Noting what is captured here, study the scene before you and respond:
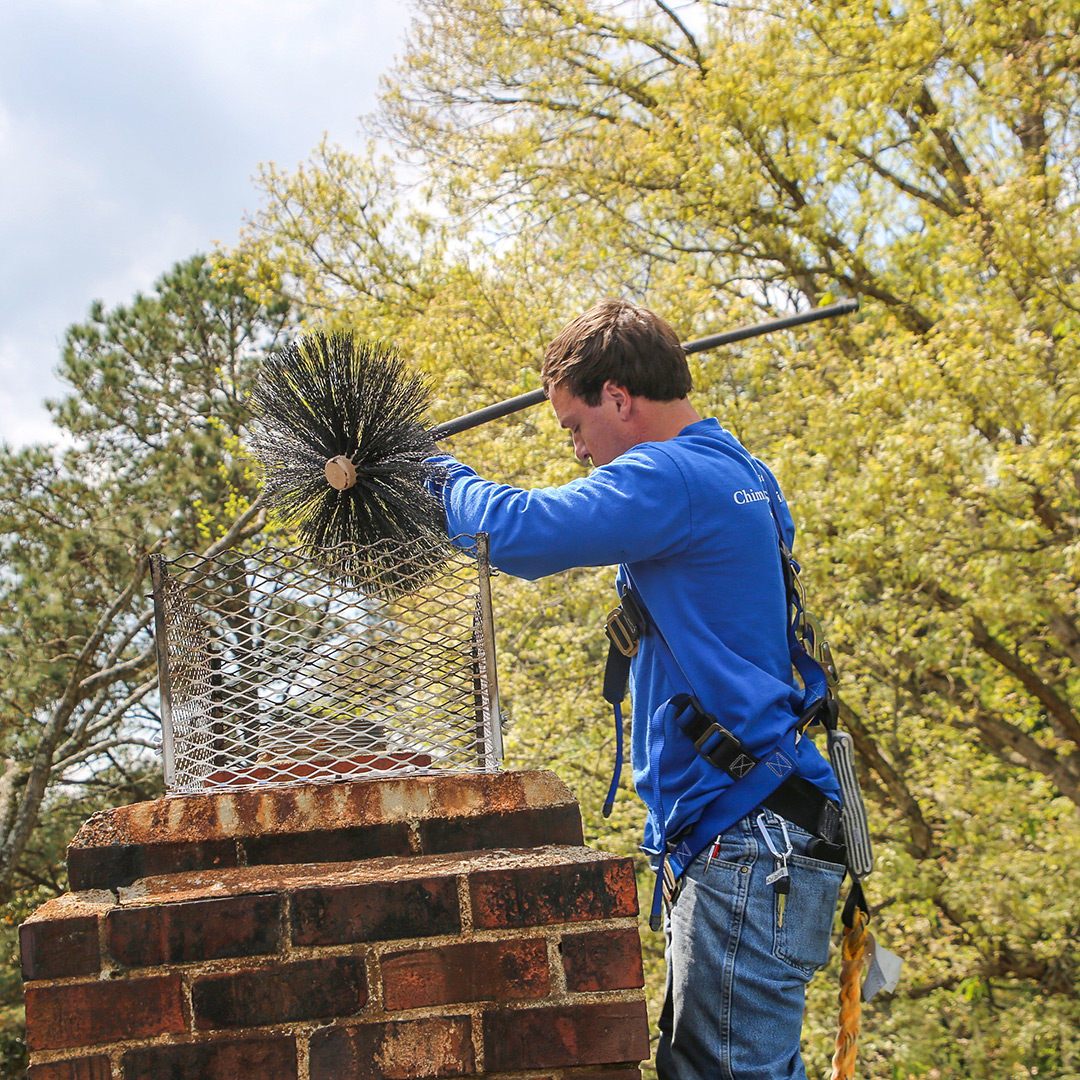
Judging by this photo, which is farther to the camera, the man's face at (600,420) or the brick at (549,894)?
the man's face at (600,420)

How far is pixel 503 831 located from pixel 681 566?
0.62 metres

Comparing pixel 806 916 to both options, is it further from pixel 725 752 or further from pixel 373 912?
pixel 373 912

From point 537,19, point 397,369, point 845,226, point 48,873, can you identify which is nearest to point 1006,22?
point 845,226

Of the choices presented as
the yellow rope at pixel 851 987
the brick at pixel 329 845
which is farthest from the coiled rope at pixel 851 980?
the brick at pixel 329 845

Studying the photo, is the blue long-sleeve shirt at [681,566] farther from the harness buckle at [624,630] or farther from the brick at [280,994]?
the brick at [280,994]

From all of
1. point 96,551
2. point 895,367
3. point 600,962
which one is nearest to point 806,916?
point 600,962

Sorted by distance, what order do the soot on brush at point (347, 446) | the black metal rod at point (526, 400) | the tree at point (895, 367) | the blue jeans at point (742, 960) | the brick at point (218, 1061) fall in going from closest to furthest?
the brick at point (218, 1061), the blue jeans at point (742, 960), the soot on brush at point (347, 446), the black metal rod at point (526, 400), the tree at point (895, 367)

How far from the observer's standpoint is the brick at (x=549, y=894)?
147 centimetres

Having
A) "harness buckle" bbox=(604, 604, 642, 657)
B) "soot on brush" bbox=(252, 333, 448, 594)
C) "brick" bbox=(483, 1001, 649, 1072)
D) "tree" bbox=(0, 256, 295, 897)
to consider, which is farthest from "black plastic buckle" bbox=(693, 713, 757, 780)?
"tree" bbox=(0, 256, 295, 897)

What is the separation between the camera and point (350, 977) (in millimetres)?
1434

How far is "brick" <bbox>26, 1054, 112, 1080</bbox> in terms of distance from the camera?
1.41 m

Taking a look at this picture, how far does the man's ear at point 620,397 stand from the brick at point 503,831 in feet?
2.87

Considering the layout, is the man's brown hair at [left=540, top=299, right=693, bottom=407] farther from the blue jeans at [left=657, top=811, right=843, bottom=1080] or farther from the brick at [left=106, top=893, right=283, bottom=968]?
the brick at [left=106, top=893, right=283, bottom=968]

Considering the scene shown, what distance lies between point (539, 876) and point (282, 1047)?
1.36 ft
